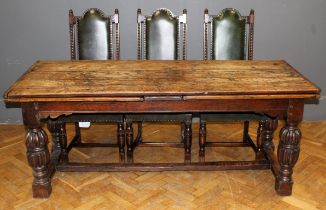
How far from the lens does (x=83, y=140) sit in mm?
3600

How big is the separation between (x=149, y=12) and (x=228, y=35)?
81cm

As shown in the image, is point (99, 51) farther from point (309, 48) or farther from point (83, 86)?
point (309, 48)

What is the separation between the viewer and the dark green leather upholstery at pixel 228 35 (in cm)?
336

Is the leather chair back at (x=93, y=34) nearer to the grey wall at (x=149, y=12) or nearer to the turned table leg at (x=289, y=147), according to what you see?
the grey wall at (x=149, y=12)

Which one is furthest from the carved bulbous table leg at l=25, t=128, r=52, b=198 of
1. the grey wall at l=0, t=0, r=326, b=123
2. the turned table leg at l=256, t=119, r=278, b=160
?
the turned table leg at l=256, t=119, r=278, b=160

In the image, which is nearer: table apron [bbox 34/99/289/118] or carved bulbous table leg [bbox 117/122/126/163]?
table apron [bbox 34/99/289/118]

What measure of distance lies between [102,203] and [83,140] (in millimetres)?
1024

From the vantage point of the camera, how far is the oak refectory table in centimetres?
243

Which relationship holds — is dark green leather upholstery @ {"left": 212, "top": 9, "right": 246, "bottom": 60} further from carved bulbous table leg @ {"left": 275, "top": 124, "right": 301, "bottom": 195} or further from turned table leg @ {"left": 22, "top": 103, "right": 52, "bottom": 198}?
turned table leg @ {"left": 22, "top": 103, "right": 52, "bottom": 198}

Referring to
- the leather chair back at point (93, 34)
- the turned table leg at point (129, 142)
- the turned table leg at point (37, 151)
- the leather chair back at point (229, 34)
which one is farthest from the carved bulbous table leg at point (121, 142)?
the leather chair back at point (229, 34)

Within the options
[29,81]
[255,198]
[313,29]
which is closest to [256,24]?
[313,29]

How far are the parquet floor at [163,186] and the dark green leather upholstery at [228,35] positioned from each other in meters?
0.80

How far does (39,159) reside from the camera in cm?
262

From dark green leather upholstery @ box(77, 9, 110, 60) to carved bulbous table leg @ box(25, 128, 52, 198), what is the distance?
999mm
